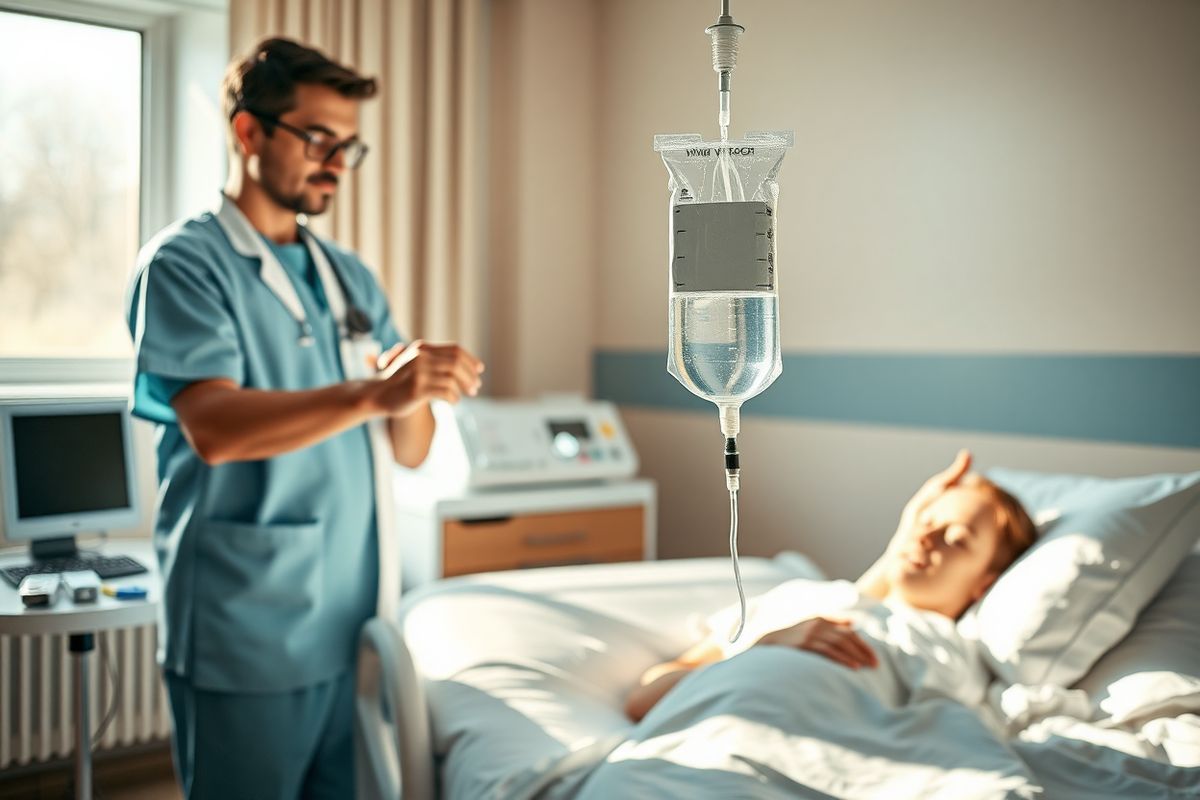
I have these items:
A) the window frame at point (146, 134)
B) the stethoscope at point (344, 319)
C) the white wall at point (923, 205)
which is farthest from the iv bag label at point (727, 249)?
the window frame at point (146, 134)

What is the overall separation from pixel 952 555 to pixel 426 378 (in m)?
0.90

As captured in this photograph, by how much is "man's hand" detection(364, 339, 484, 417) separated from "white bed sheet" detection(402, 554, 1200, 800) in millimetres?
478

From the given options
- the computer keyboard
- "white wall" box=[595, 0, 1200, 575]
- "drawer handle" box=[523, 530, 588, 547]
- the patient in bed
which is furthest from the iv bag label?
"drawer handle" box=[523, 530, 588, 547]

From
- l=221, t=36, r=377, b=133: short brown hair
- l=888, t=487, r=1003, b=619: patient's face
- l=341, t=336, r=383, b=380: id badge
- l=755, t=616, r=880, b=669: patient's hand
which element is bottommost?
l=755, t=616, r=880, b=669: patient's hand

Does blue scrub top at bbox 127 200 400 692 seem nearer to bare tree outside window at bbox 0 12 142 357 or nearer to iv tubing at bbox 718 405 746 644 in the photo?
iv tubing at bbox 718 405 746 644

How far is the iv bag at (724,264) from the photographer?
60 cm

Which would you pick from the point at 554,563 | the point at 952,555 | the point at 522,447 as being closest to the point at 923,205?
the point at 952,555

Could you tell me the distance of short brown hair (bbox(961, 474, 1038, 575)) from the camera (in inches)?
65.9

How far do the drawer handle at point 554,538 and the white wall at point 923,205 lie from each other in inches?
20.3

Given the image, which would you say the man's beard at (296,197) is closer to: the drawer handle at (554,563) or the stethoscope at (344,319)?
the stethoscope at (344,319)

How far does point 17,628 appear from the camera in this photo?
1.71m

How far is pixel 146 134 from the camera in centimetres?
286

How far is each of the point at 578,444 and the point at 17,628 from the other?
1400mm

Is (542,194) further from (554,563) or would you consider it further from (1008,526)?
(1008,526)
